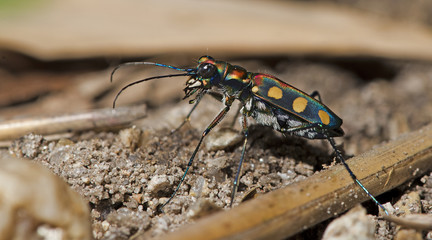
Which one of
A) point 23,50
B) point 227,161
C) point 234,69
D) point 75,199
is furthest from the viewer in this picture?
point 23,50

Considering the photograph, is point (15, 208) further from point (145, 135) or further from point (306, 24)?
point (306, 24)

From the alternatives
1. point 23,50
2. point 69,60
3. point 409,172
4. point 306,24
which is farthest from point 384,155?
point 23,50

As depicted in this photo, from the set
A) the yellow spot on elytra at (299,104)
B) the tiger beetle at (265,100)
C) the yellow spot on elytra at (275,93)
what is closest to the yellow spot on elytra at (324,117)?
the tiger beetle at (265,100)

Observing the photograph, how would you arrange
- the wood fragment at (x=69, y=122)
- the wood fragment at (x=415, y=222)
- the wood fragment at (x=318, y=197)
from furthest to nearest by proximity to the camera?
1. the wood fragment at (x=69, y=122)
2. the wood fragment at (x=415, y=222)
3. the wood fragment at (x=318, y=197)

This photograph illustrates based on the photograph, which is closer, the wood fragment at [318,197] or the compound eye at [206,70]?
the wood fragment at [318,197]

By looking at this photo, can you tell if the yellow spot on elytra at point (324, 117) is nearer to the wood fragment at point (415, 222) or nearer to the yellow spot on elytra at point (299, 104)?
the yellow spot on elytra at point (299, 104)

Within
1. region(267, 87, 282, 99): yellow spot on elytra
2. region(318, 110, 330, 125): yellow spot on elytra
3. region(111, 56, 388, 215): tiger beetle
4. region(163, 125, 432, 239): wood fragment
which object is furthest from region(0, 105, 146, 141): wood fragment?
region(163, 125, 432, 239): wood fragment
